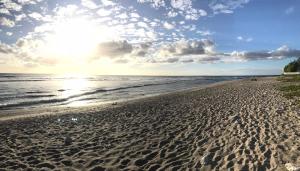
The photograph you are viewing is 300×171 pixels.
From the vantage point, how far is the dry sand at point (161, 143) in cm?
782

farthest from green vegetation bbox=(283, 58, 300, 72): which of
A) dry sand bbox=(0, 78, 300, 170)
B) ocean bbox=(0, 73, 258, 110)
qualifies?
dry sand bbox=(0, 78, 300, 170)

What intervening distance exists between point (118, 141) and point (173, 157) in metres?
2.91

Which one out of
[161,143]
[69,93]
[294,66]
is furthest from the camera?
[294,66]

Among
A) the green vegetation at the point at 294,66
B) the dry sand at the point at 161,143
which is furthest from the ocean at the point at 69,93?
the green vegetation at the point at 294,66

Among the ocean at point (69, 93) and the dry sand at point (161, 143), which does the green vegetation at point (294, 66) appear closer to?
the ocean at point (69, 93)

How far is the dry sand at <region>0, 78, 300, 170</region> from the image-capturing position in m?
7.82

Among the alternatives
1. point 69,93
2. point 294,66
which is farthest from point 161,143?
point 294,66

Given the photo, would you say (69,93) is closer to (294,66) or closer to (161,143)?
(161,143)

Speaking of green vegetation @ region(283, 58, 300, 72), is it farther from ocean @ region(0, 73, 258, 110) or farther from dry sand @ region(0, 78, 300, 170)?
dry sand @ region(0, 78, 300, 170)

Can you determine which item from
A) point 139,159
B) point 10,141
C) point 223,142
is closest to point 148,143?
point 139,159

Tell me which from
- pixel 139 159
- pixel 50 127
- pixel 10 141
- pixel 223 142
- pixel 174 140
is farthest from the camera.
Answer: pixel 50 127

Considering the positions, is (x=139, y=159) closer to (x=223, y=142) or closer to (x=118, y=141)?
(x=118, y=141)

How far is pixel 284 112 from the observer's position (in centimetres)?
1425

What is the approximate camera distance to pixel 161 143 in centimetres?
993
